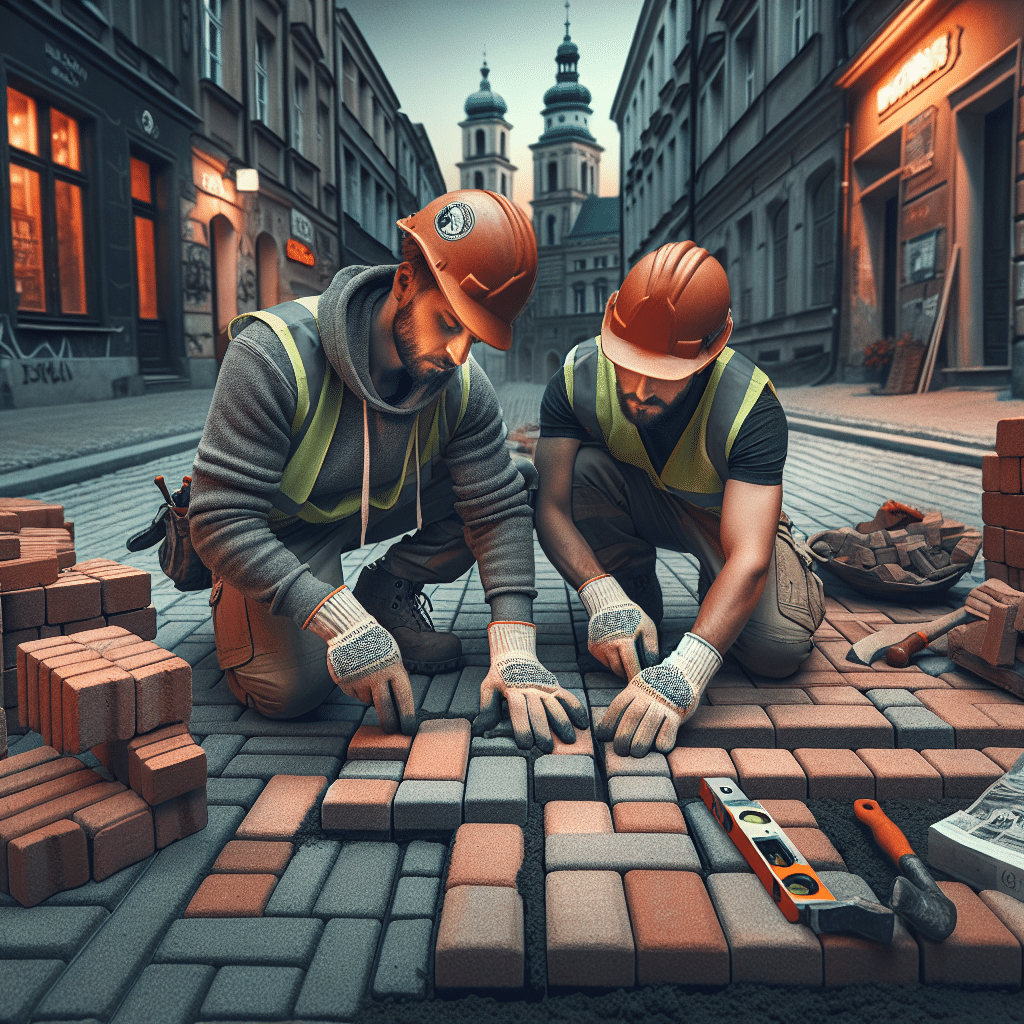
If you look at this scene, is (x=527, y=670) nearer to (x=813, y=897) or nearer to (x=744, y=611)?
(x=744, y=611)

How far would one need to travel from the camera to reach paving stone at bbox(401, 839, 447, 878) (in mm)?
1730

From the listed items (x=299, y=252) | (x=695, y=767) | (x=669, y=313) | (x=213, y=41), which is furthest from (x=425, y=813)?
(x=299, y=252)

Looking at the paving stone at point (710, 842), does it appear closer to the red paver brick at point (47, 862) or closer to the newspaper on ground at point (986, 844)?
the newspaper on ground at point (986, 844)

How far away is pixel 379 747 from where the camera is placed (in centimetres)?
209

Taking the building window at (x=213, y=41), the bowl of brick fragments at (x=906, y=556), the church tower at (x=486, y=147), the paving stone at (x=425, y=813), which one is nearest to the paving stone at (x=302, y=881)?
the paving stone at (x=425, y=813)

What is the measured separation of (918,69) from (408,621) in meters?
10.1

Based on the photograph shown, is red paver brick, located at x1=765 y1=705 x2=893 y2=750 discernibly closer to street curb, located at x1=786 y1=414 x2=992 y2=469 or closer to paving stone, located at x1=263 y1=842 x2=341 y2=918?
paving stone, located at x1=263 y1=842 x2=341 y2=918

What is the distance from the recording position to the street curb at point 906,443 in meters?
5.86

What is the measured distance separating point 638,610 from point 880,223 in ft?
37.6

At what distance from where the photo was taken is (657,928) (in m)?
1.47

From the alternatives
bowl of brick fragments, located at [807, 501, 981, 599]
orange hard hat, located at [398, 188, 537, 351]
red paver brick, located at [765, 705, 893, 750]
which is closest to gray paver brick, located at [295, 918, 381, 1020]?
red paver brick, located at [765, 705, 893, 750]

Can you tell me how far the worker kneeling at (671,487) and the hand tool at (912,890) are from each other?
500 millimetres

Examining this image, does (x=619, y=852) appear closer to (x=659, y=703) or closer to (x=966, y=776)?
(x=659, y=703)

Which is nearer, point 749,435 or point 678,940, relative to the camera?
point 678,940
